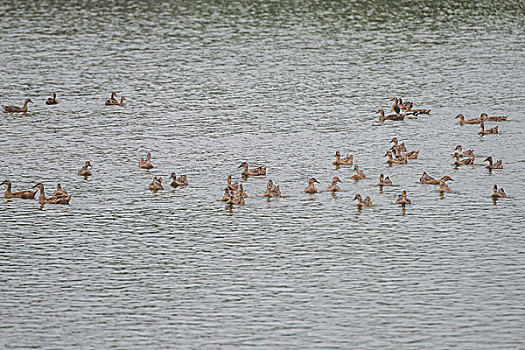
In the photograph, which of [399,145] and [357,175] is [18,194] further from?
[399,145]

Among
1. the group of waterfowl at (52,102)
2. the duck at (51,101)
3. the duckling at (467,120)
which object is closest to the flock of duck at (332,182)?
the duckling at (467,120)

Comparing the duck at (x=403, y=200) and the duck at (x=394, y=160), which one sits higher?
the duck at (x=394, y=160)

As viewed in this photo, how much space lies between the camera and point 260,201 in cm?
3938

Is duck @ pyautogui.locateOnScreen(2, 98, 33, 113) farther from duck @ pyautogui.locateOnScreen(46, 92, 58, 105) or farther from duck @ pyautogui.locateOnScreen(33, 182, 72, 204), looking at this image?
duck @ pyautogui.locateOnScreen(33, 182, 72, 204)

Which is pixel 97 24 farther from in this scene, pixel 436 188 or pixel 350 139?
pixel 436 188

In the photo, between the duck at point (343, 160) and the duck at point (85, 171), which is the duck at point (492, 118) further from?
the duck at point (85, 171)

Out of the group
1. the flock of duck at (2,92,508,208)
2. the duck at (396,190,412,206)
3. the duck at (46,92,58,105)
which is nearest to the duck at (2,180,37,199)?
the flock of duck at (2,92,508,208)

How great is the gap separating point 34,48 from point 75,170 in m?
31.8

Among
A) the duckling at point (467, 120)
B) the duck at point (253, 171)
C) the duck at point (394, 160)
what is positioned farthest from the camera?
the duckling at point (467, 120)

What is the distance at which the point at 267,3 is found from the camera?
9150 centimetres

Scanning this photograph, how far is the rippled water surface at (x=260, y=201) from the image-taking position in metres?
29.2

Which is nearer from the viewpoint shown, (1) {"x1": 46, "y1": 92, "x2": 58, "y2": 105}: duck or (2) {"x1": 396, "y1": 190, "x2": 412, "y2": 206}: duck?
(2) {"x1": 396, "y1": 190, "x2": 412, "y2": 206}: duck

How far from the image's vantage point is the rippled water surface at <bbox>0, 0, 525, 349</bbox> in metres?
29.2

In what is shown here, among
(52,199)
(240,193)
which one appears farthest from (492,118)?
(52,199)
